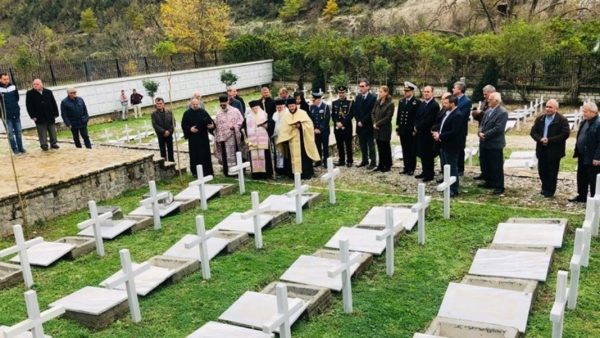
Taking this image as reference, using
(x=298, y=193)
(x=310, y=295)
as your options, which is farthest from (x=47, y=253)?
(x=310, y=295)

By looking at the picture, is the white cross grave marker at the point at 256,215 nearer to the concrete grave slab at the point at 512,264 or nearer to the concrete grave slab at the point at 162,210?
the concrete grave slab at the point at 162,210

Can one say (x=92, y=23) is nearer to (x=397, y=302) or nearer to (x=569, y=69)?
(x=569, y=69)

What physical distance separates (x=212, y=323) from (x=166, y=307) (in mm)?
755

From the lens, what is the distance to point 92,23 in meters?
55.5

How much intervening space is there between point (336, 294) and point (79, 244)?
11.4ft

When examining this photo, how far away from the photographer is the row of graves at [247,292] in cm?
432

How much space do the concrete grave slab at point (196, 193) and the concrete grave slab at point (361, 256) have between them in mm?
3052

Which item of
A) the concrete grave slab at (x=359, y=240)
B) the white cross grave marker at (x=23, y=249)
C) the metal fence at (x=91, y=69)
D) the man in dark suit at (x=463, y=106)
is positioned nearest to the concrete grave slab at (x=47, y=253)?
the white cross grave marker at (x=23, y=249)

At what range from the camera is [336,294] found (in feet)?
16.8

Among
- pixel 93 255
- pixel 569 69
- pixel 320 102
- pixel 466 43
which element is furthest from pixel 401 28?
pixel 93 255

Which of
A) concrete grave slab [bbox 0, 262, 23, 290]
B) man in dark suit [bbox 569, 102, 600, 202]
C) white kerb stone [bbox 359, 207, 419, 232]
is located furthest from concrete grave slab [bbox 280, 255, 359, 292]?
man in dark suit [bbox 569, 102, 600, 202]

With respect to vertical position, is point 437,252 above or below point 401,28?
below

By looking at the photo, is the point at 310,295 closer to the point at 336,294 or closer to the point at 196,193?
the point at 336,294

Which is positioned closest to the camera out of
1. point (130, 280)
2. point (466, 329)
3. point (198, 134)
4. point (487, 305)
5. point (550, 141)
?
point (466, 329)
